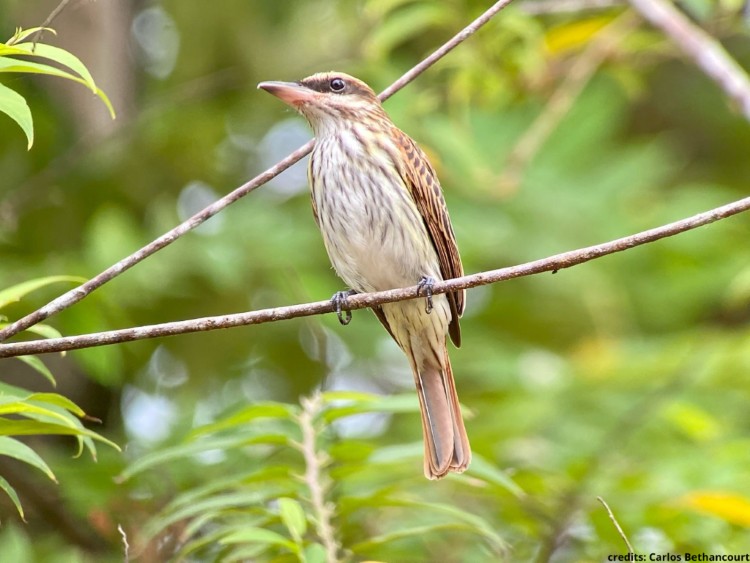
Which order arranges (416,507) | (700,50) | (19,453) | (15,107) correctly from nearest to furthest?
(15,107) → (19,453) → (416,507) → (700,50)

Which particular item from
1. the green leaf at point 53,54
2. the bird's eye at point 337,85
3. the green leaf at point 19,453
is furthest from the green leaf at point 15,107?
the bird's eye at point 337,85

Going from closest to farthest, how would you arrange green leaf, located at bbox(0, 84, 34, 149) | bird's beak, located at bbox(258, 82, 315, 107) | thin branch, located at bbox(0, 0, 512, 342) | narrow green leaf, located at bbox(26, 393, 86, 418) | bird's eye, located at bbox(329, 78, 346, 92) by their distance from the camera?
green leaf, located at bbox(0, 84, 34, 149), narrow green leaf, located at bbox(26, 393, 86, 418), thin branch, located at bbox(0, 0, 512, 342), bird's beak, located at bbox(258, 82, 315, 107), bird's eye, located at bbox(329, 78, 346, 92)

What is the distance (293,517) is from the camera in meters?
2.93

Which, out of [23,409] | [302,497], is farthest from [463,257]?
[23,409]

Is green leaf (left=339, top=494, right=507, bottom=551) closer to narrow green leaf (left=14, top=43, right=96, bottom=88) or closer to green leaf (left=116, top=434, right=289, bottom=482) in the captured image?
green leaf (left=116, top=434, right=289, bottom=482)

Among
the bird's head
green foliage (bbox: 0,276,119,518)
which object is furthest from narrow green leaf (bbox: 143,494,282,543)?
the bird's head

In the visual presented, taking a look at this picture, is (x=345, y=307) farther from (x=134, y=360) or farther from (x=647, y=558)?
(x=134, y=360)

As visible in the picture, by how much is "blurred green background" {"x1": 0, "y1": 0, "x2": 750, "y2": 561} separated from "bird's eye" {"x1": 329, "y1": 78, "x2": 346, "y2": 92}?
503 millimetres

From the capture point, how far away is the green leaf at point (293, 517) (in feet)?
9.38

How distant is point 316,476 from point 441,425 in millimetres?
878

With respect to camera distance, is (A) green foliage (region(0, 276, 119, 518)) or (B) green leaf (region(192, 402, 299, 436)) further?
(B) green leaf (region(192, 402, 299, 436))

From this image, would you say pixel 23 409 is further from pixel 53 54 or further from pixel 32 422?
pixel 53 54

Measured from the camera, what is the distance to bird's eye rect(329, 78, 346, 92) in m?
4.46

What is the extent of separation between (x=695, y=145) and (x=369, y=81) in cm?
316
